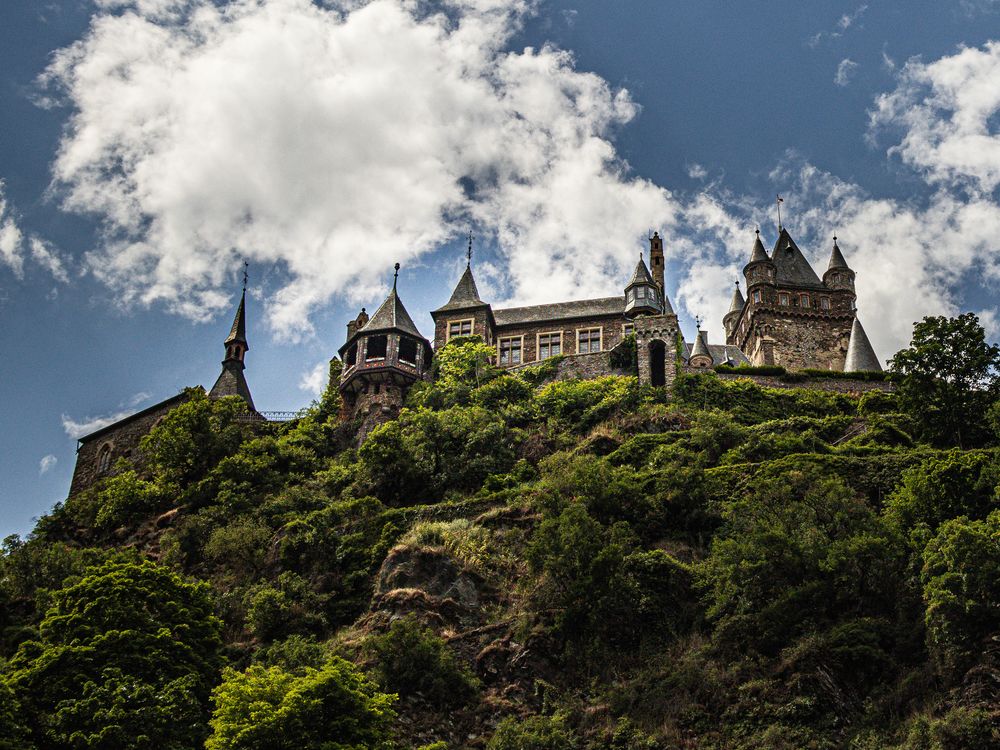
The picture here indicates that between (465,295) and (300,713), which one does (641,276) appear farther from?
(300,713)

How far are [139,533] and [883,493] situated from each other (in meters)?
37.0

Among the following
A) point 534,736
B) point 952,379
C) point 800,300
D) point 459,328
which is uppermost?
point 800,300

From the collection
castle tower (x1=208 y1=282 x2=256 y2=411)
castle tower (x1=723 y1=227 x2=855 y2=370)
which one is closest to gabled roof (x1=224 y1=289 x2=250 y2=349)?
castle tower (x1=208 y1=282 x2=256 y2=411)

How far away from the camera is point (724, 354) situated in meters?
77.9

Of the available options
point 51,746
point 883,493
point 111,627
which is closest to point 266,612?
point 111,627

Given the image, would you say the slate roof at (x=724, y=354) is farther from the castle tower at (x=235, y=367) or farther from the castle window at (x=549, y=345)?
the castle tower at (x=235, y=367)

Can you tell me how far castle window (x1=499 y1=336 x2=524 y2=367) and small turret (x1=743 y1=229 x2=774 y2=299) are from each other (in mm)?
18477

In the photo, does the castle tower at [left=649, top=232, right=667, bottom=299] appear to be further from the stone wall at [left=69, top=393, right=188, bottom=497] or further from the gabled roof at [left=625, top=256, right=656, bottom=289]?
the stone wall at [left=69, top=393, right=188, bottom=497]

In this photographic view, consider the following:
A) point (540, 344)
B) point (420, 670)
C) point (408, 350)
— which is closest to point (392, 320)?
point (408, 350)

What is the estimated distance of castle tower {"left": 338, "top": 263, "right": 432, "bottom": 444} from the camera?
70.1 m

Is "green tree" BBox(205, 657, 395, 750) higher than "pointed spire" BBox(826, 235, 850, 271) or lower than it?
lower

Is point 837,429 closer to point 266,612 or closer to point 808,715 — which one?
point 808,715

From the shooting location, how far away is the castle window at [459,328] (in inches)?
3031

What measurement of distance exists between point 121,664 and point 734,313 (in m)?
62.6
